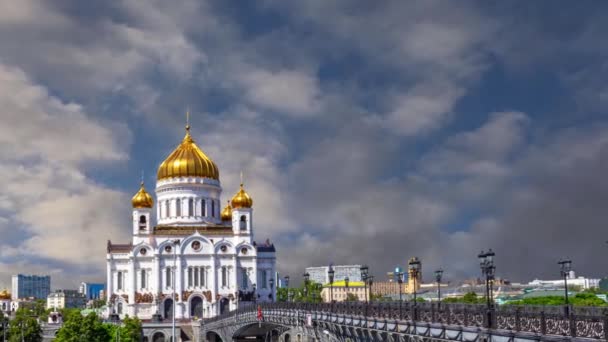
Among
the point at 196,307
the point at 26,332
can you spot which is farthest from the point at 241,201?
the point at 26,332

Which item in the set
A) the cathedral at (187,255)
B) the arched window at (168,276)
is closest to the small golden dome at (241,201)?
the cathedral at (187,255)

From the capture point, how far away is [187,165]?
96.1m

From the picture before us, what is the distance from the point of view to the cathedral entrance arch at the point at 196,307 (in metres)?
91.2

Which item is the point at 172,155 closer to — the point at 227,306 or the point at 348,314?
the point at 227,306

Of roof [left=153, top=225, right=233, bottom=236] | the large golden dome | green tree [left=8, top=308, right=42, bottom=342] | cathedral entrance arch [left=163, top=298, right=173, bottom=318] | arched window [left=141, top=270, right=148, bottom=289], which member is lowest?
green tree [left=8, top=308, right=42, bottom=342]

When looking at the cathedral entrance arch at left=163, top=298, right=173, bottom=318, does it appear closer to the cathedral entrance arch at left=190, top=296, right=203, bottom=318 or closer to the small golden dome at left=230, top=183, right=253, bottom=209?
the cathedral entrance arch at left=190, top=296, right=203, bottom=318

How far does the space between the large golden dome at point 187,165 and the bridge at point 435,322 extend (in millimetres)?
36980

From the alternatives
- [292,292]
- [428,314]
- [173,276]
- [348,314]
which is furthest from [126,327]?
[292,292]

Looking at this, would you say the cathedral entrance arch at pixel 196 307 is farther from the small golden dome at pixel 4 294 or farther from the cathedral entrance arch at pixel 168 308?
the small golden dome at pixel 4 294

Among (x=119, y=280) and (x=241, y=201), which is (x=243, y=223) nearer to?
(x=241, y=201)

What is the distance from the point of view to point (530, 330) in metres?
22.1

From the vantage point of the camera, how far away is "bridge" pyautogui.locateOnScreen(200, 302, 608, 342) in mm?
20500

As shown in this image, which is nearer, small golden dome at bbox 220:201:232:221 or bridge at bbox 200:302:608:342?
bridge at bbox 200:302:608:342

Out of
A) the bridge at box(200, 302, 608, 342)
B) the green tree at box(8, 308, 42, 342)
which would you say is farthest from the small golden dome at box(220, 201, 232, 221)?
the bridge at box(200, 302, 608, 342)
